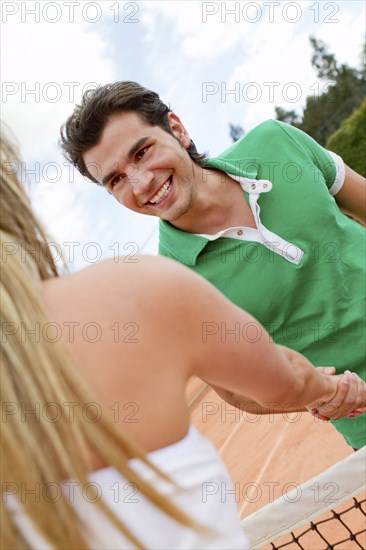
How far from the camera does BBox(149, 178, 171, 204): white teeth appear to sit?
2.71m

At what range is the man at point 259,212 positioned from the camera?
2.49 meters

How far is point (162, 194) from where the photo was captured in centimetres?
271

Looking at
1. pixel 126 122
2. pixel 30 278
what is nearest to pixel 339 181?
pixel 126 122

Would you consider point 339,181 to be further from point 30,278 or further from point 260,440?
point 260,440

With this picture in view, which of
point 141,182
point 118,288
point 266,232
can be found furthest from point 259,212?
point 118,288

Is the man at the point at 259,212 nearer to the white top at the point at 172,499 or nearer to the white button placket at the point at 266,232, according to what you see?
the white button placket at the point at 266,232

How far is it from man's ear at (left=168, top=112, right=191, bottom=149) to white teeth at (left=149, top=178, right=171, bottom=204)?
358mm

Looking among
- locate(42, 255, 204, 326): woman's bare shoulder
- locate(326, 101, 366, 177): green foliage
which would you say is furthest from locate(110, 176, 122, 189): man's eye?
locate(326, 101, 366, 177): green foliage

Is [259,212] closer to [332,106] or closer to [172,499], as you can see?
[172,499]

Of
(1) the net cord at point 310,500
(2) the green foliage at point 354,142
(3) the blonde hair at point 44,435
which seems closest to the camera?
(3) the blonde hair at point 44,435

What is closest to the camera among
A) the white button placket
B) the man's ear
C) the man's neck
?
the white button placket

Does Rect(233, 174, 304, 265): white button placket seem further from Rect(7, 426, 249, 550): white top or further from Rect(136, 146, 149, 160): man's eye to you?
Rect(7, 426, 249, 550): white top

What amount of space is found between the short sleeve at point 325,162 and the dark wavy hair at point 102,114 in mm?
428

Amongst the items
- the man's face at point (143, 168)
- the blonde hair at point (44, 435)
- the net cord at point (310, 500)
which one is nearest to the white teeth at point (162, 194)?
the man's face at point (143, 168)
